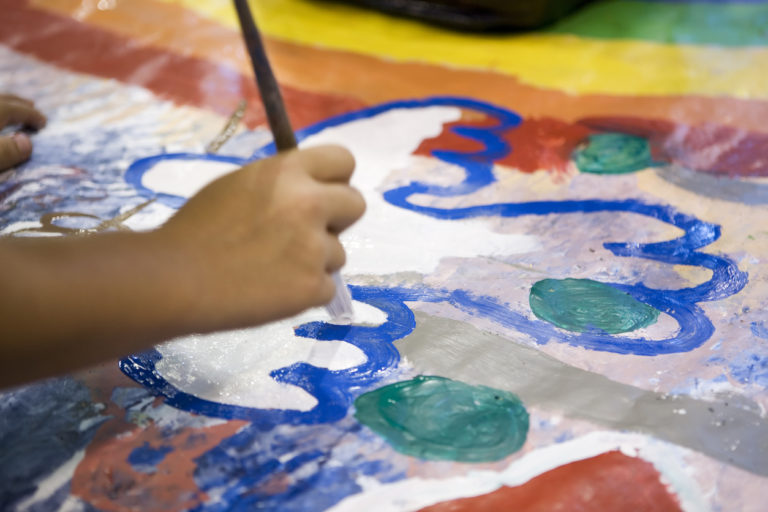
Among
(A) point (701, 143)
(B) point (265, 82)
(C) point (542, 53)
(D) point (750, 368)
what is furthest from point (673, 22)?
(B) point (265, 82)

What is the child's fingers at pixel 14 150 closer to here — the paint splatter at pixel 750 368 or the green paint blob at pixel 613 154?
the green paint blob at pixel 613 154

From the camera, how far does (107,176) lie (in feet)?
3.00

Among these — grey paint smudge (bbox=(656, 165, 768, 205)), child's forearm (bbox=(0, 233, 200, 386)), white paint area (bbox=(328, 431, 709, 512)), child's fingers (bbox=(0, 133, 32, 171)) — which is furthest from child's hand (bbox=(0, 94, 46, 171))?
grey paint smudge (bbox=(656, 165, 768, 205))

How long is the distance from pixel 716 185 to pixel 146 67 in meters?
0.91

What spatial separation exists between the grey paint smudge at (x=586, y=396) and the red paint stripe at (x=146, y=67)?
499 mm

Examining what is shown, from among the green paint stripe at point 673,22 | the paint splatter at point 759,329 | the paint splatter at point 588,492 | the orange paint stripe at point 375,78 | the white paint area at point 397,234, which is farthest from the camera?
the green paint stripe at point 673,22

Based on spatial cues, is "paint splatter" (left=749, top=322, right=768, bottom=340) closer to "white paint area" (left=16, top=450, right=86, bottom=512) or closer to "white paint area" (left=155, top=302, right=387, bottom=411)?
"white paint area" (left=155, top=302, right=387, bottom=411)

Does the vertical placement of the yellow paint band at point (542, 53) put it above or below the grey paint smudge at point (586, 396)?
above

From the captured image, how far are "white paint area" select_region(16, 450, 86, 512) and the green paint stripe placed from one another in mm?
1097

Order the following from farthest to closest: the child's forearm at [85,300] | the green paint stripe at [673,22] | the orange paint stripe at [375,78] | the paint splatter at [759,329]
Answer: the green paint stripe at [673,22] → the orange paint stripe at [375,78] → the paint splatter at [759,329] → the child's forearm at [85,300]

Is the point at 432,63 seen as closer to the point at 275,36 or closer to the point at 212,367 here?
the point at 275,36

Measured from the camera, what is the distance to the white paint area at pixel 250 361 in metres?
0.59

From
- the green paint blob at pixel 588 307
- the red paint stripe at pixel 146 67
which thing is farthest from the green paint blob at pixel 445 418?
the red paint stripe at pixel 146 67

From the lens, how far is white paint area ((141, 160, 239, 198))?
0.89 meters
